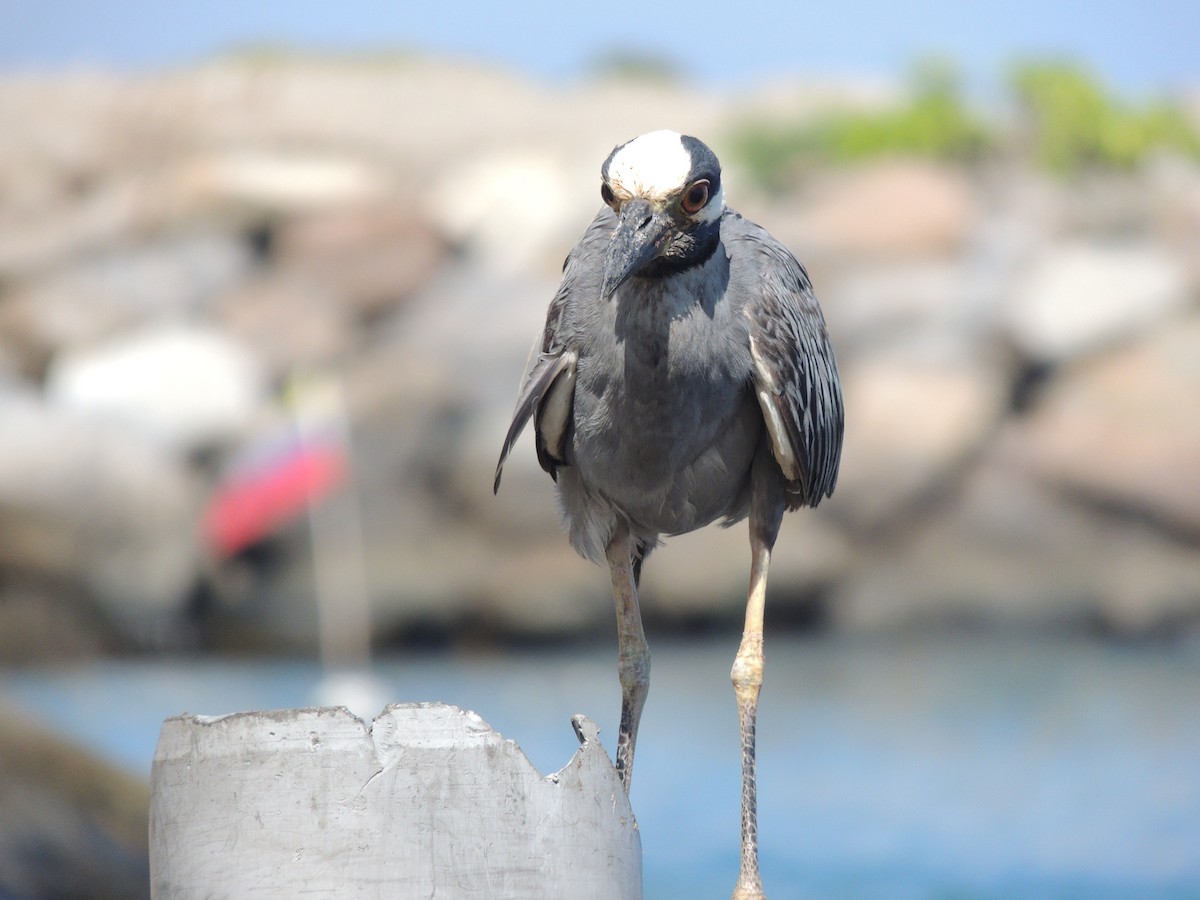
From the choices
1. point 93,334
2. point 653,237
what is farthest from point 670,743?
point 93,334

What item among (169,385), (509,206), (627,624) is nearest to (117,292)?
(169,385)

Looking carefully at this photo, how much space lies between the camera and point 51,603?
19.0m

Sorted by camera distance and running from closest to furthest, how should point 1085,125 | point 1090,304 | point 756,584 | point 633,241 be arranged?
1. point 633,241
2. point 756,584
3. point 1090,304
4. point 1085,125

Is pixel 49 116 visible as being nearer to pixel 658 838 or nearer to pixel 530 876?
pixel 658 838

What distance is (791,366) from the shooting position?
4.96 meters

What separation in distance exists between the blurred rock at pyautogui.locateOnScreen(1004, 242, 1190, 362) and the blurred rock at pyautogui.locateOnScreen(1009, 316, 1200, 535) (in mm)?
304

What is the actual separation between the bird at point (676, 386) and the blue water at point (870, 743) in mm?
6305

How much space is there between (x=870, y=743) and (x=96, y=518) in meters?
9.62

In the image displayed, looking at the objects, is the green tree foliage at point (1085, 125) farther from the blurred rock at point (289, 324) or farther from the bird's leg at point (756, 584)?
the bird's leg at point (756, 584)

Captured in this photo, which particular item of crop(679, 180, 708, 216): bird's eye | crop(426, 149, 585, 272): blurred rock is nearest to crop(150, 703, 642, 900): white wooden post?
crop(679, 180, 708, 216): bird's eye

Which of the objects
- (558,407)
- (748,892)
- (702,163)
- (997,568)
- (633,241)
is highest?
(997,568)

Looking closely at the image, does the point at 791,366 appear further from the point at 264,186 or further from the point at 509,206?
the point at 509,206

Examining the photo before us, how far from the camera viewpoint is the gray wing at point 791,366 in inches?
193

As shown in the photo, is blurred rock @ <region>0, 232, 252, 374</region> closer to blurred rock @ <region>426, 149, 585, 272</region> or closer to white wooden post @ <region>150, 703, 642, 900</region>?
blurred rock @ <region>426, 149, 585, 272</region>
